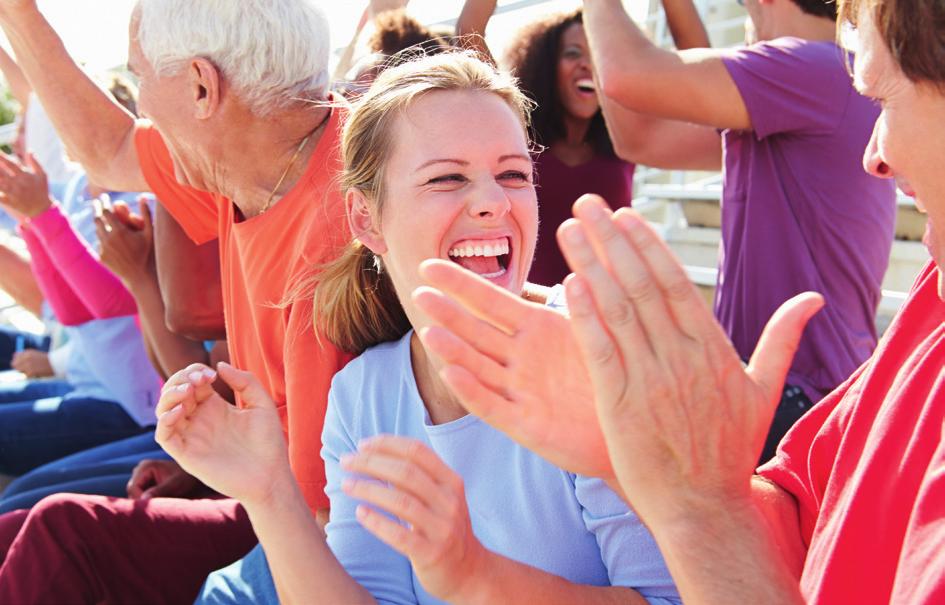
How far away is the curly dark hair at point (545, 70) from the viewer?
10.1 feet

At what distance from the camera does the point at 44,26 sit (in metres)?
2.64

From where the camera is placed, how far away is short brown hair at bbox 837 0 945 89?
1001 mm

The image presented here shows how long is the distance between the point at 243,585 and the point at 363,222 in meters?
0.77

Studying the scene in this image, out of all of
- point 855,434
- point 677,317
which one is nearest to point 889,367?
point 855,434

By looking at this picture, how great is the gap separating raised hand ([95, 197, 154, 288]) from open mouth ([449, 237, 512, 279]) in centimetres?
165

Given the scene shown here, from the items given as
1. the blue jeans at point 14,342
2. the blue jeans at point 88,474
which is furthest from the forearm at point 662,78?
the blue jeans at point 14,342

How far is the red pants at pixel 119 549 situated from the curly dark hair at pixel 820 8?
5.79 feet

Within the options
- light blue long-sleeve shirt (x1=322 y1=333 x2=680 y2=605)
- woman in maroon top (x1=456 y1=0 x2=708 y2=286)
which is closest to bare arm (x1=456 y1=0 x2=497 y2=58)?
woman in maroon top (x1=456 y1=0 x2=708 y2=286)

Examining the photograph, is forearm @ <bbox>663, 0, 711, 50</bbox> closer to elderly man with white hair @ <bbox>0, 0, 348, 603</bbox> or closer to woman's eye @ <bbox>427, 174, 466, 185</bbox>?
elderly man with white hair @ <bbox>0, 0, 348, 603</bbox>

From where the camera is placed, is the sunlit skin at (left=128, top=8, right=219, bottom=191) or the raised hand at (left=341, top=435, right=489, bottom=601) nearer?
the raised hand at (left=341, top=435, right=489, bottom=601)

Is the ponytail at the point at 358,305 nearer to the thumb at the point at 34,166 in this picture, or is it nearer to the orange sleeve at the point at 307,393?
the orange sleeve at the point at 307,393

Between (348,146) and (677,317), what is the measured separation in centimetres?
110

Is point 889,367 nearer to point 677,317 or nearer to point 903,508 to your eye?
point 903,508

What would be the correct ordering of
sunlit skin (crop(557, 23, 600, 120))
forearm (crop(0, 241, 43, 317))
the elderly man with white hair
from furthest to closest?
forearm (crop(0, 241, 43, 317)) < sunlit skin (crop(557, 23, 600, 120)) < the elderly man with white hair
